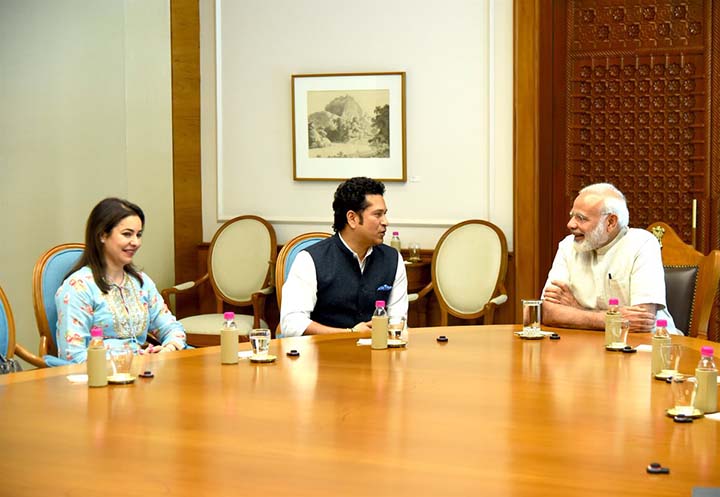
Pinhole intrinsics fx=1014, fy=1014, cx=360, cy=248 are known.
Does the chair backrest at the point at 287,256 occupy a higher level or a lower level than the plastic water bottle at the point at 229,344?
higher

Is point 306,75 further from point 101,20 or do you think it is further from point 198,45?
point 101,20

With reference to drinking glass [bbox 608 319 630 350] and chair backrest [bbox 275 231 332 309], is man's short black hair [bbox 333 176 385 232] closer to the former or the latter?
chair backrest [bbox 275 231 332 309]

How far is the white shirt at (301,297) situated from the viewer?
4516mm

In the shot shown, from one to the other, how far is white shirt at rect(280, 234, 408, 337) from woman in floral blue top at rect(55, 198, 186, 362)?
0.47 metres

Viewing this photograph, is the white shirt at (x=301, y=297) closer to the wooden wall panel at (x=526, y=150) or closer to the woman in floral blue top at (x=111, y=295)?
the woman in floral blue top at (x=111, y=295)

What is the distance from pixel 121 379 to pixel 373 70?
4.21m

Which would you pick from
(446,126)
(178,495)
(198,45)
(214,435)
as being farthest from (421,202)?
(178,495)

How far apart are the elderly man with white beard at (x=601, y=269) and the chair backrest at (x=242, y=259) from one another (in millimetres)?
2834

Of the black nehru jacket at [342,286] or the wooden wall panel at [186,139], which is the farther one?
the wooden wall panel at [186,139]

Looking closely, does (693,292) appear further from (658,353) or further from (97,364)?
(97,364)

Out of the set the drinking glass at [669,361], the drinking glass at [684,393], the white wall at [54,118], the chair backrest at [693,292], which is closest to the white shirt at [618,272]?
the chair backrest at [693,292]

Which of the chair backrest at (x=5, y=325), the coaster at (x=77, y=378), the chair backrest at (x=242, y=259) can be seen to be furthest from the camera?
the chair backrest at (x=242, y=259)

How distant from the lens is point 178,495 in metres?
2.12

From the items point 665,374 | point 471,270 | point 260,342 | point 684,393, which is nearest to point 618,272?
point 665,374
